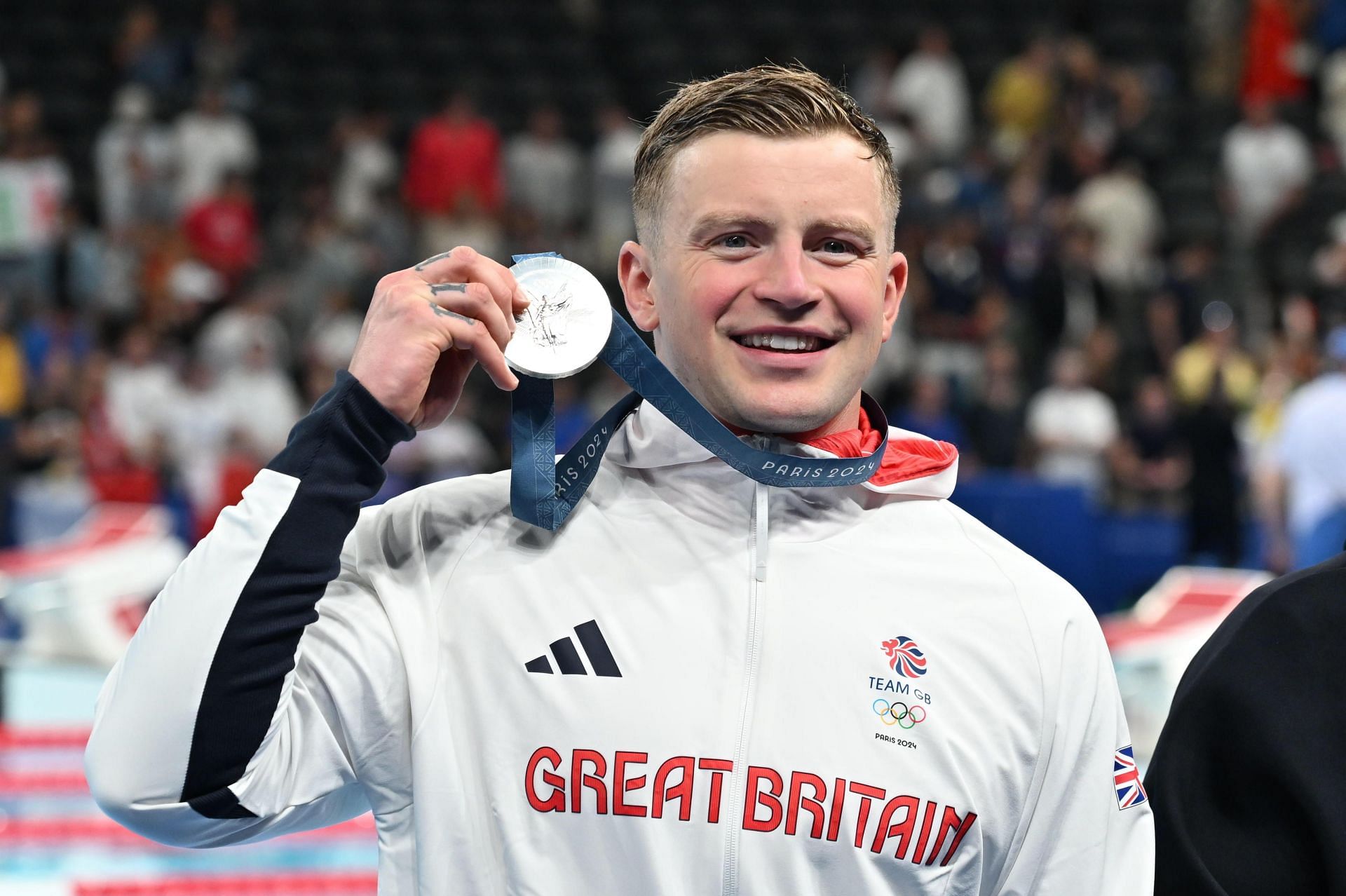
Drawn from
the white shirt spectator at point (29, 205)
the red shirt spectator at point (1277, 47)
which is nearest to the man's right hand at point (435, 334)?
the white shirt spectator at point (29, 205)

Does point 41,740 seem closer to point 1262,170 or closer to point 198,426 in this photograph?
point 198,426

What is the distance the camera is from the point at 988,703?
1967mm

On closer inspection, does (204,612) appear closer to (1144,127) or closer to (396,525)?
(396,525)

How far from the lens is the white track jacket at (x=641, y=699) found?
1.82 m

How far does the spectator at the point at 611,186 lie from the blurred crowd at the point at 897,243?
39 mm

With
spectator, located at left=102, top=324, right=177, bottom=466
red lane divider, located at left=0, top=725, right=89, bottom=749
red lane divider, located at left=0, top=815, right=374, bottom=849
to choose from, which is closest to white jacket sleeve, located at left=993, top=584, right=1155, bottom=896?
red lane divider, located at left=0, top=815, right=374, bottom=849

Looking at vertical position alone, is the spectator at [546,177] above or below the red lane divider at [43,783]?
above

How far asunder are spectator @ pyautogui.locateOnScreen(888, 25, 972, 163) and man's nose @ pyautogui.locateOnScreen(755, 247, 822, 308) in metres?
13.0

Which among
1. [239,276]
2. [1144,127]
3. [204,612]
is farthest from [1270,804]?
[1144,127]

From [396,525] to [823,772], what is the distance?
0.62m

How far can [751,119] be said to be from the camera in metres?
2.03

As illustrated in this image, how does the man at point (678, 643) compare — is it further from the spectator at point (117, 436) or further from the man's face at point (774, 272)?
the spectator at point (117, 436)

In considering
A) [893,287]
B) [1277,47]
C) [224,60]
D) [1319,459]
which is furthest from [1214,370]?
[893,287]

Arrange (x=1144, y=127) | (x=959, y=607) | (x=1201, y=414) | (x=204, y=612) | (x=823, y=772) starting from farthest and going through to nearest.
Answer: (x=1144, y=127) < (x=1201, y=414) < (x=959, y=607) < (x=823, y=772) < (x=204, y=612)
